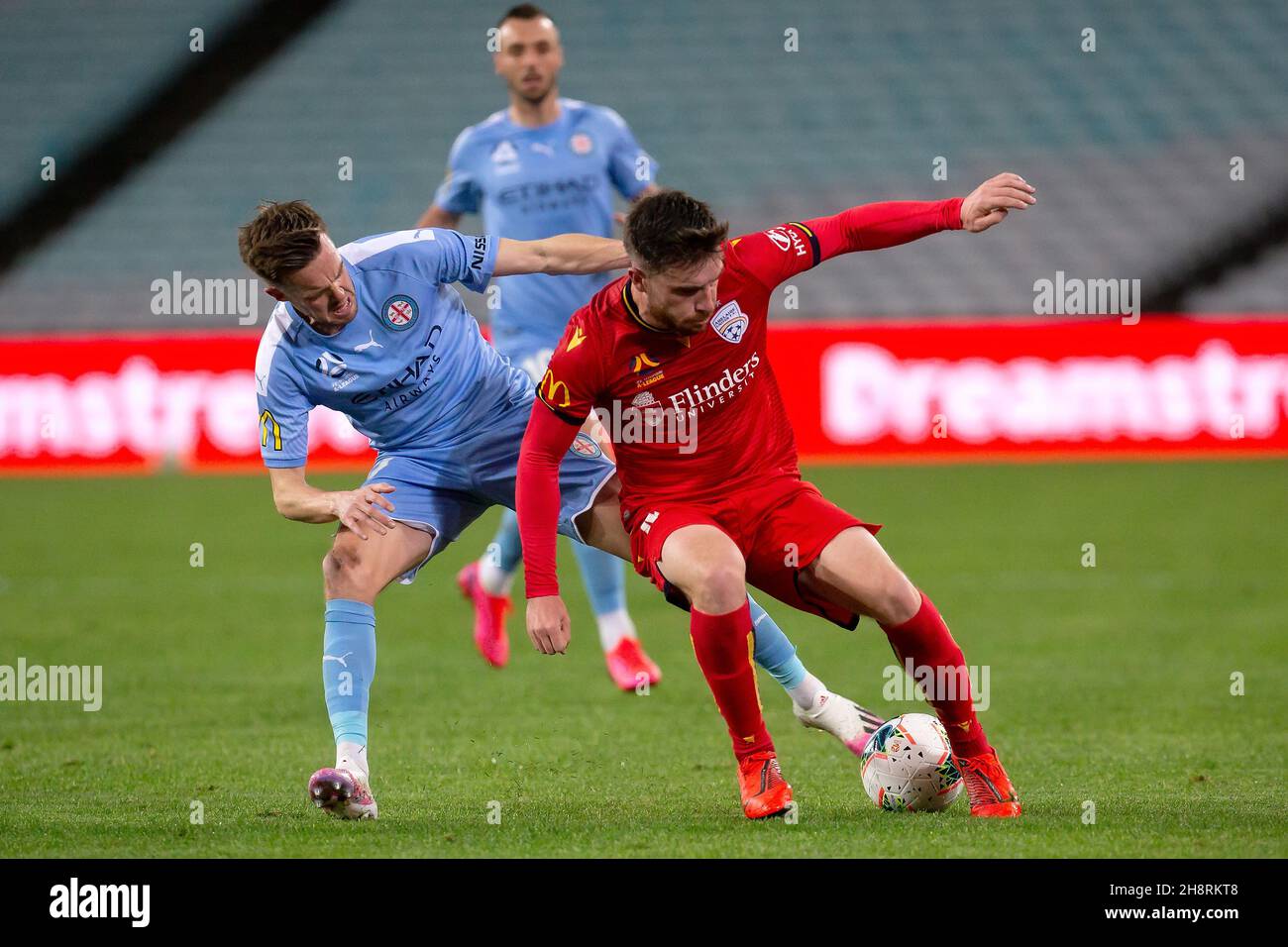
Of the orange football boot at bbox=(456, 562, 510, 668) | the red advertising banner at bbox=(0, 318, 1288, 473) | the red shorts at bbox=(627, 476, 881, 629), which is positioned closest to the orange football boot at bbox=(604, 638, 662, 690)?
the orange football boot at bbox=(456, 562, 510, 668)

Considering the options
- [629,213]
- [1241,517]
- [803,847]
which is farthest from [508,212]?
[1241,517]

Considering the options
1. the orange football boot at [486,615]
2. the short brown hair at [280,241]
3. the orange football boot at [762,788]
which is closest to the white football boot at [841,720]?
the orange football boot at [762,788]

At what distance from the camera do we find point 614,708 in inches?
264

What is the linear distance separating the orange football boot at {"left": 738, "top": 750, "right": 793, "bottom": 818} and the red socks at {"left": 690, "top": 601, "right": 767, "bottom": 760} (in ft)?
0.10

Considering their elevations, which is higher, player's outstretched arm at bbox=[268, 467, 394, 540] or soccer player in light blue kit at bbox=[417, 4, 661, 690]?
soccer player in light blue kit at bbox=[417, 4, 661, 690]

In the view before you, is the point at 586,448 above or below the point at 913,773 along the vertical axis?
above

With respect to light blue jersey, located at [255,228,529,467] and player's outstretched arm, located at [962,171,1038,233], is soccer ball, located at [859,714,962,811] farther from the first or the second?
light blue jersey, located at [255,228,529,467]

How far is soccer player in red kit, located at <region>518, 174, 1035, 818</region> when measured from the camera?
15.1 feet

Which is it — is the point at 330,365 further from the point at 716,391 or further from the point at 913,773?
the point at 913,773

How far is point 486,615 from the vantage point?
7.64 metres

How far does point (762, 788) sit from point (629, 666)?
2.51 metres

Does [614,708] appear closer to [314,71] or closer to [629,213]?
[629,213]

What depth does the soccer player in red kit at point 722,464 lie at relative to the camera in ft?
15.1

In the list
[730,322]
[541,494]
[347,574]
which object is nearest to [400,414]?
[347,574]
